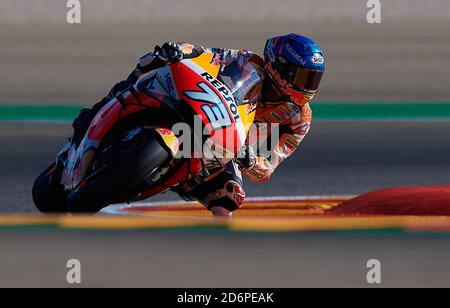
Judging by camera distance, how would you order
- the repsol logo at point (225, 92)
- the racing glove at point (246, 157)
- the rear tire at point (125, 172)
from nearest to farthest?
the rear tire at point (125, 172) < the repsol logo at point (225, 92) < the racing glove at point (246, 157)

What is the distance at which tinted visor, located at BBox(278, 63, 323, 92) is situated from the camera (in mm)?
7363

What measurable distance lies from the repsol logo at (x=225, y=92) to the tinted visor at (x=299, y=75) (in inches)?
25.0

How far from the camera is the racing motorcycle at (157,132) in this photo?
6523mm

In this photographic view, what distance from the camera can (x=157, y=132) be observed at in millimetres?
6555

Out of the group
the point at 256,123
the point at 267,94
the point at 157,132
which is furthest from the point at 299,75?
the point at 157,132

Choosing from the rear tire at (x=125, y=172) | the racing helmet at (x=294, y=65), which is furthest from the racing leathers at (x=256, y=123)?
the rear tire at (x=125, y=172)

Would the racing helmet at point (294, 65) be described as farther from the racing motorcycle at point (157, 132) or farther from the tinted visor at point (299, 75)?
the racing motorcycle at point (157, 132)

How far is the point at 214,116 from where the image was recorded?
6672mm

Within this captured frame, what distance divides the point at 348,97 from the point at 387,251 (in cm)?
1007

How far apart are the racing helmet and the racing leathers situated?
105 mm

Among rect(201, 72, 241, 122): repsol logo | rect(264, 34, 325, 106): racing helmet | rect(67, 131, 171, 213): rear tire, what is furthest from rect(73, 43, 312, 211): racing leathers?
rect(67, 131, 171, 213): rear tire

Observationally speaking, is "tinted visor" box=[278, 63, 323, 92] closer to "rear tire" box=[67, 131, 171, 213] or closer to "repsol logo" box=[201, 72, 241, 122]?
"repsol logo" box=[201, 72, 241, 122]
